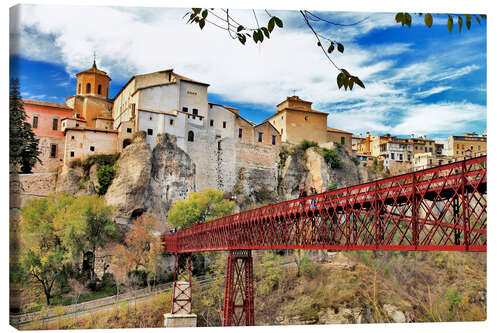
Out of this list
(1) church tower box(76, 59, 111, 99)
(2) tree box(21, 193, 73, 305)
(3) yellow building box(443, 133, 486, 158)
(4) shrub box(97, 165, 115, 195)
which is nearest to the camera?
(2) tree box(21, 193, 73, 305)

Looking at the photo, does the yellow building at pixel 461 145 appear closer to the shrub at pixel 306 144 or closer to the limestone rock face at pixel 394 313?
the limestone rock face at pixel 394 313

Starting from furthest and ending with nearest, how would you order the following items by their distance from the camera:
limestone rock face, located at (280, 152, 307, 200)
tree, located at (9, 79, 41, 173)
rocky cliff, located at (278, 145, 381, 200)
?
rocky cliff, located at (278, 145, 381, 200), limestone rock face, located at (280, 152, 307, 200), tree, located at (9, 79, 41, 173)

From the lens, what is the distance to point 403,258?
24.9m

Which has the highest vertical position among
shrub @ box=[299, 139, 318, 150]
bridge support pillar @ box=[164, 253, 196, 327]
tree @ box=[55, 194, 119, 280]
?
shrub @ box=[299, 139, 318, 150]

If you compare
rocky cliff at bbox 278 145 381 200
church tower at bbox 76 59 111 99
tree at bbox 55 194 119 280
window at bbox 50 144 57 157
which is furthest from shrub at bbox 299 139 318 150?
window at bbox 50 144 57 157

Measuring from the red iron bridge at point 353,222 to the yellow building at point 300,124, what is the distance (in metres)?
15.6

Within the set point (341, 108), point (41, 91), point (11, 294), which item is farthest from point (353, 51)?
point (11, 294)

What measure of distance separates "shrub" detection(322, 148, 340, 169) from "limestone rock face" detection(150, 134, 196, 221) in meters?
9.61

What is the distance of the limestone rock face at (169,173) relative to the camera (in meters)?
26.7

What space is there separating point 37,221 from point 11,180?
30.7 feet

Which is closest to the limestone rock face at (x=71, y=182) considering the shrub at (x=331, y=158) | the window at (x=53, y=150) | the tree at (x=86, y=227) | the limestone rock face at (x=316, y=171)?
the window at (x=53, y=150)

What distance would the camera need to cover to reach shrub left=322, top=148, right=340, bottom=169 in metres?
33.3

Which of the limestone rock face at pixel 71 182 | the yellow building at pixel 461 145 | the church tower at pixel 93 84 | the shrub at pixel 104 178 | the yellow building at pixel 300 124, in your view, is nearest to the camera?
the yellow building at pixel 461 145

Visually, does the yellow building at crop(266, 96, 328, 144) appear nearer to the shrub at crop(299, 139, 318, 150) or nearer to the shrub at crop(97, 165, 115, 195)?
the shrub at crop(299, 139, 318, 150)
